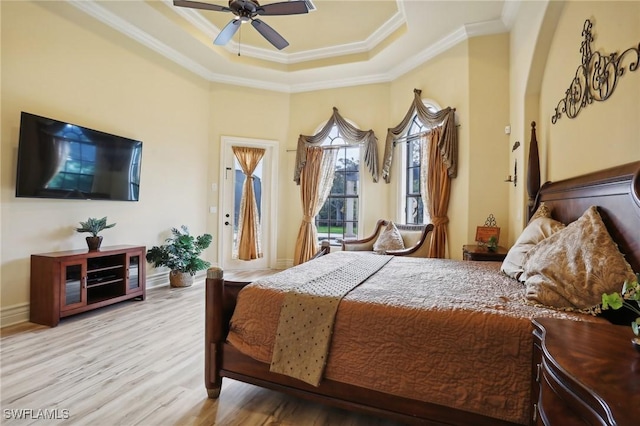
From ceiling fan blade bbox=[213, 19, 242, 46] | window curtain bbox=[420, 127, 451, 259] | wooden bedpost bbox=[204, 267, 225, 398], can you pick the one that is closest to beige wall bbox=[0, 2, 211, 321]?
ceiling fan blade bbox=[213, 19, 242, 46]

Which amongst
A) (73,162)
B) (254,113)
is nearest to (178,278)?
(73,162)

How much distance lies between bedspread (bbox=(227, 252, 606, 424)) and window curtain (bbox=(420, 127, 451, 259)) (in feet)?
7.11

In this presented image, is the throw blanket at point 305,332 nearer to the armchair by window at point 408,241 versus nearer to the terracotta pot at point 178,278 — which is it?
the armchair by window at point 408,241

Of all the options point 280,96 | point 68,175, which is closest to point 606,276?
point 68,175

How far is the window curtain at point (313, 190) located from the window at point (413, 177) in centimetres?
118

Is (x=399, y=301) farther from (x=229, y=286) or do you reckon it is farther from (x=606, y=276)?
(x=229, y=286)

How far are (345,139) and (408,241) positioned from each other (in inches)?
77.9

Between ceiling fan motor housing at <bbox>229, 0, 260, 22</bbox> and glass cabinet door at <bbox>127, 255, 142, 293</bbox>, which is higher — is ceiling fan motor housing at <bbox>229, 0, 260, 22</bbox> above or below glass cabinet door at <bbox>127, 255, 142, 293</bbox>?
above

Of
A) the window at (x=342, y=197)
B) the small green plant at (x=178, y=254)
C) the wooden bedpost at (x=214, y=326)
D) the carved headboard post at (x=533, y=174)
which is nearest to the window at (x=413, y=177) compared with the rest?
the window at (x=342, y=197)

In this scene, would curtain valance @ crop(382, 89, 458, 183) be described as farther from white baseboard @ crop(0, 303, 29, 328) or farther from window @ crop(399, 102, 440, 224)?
white baseboard @ crop(0, 303, 29, 328)

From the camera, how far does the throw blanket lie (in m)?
1.45

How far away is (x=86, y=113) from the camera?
334 centimetres

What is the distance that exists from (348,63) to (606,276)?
425cm

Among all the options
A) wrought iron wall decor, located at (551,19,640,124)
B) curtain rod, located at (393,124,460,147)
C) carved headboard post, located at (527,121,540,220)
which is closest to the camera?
wrought iron wall decor, located at (551,19,640,124)
